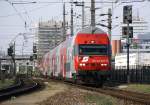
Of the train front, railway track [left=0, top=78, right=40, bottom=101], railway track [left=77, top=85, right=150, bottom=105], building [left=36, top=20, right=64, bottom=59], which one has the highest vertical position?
building [left=36, top=20, right=64, bottom=59]

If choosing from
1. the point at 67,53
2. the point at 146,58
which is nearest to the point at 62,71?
the point at 67,53

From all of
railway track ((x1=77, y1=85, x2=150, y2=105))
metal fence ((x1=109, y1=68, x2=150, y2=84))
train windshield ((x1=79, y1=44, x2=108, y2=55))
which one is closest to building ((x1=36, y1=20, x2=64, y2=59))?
metal fence ((x1=109, y1=68, x2=150, y2=84))

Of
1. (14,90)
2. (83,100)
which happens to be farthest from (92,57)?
Answer: (83,100)

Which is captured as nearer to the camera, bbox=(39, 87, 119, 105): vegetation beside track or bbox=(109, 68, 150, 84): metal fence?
bbox=(39, 87, 119, 105): vegetation beside track

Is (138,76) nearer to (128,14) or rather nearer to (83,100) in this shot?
(128,14)

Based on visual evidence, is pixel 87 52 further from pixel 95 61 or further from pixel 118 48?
pixel 118 48

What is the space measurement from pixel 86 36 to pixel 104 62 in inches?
92.7

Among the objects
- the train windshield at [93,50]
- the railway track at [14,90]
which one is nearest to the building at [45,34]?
the railway track at [14,90]

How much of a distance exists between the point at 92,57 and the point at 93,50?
2.34 feet

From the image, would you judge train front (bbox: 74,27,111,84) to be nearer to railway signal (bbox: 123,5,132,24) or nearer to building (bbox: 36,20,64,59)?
railway signal (bbox: 123,5,132,24)

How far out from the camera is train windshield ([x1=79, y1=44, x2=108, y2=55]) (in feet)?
118

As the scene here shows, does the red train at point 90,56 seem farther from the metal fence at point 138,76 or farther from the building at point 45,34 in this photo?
the building at point 45,34

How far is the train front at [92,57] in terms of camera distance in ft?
117

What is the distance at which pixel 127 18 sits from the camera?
44750 mm
